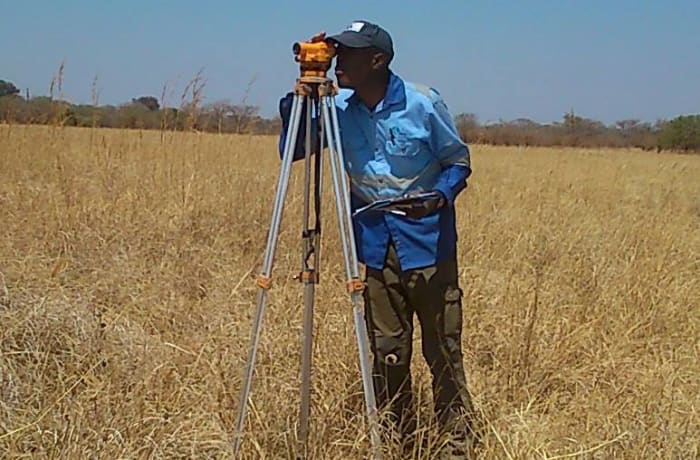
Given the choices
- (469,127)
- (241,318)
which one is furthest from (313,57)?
(469,127)

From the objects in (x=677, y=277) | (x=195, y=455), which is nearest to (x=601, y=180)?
(x=677, y=277)

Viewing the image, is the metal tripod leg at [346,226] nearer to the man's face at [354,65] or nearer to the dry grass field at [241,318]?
the man's face at [354,65]

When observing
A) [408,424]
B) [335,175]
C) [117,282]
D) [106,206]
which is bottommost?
[408,424]

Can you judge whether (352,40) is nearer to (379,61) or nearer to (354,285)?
(379,61)

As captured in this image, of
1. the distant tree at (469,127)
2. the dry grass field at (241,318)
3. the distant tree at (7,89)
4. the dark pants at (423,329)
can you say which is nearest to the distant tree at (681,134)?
the distant tree at (469,127)

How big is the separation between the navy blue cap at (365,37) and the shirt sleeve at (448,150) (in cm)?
27

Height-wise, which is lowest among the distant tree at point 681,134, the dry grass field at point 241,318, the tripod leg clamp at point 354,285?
the dry grass field at point 241,318

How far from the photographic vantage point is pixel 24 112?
568 centimetres

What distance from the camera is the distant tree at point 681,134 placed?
3444 centimetres

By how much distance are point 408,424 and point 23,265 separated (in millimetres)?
2413

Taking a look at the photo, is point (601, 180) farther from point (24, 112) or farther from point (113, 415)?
point (113, 415)

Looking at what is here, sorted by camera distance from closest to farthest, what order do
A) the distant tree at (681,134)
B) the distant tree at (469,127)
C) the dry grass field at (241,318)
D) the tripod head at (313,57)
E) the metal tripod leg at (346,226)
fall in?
the tripod head at (313,57) → the metal tripod leg at (346,226) → the dry grass field at (241,318) → the distant tree at (469,127) → the distant tree at (681,134)

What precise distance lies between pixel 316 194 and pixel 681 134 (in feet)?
127

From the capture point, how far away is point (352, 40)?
213 centimetres
